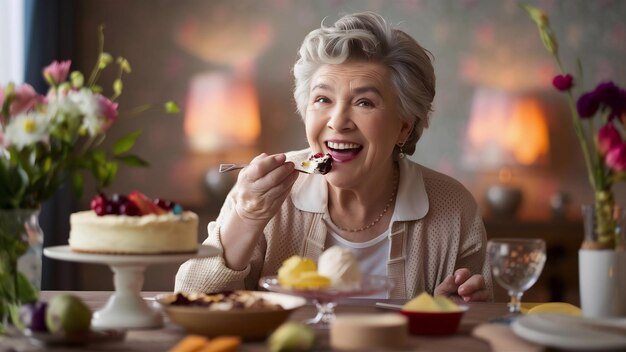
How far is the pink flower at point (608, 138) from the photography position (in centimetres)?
171

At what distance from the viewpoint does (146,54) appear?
16.3 feet

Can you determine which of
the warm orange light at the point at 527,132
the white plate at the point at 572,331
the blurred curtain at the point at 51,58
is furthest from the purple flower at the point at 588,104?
the warm orange light at the point at 527,132

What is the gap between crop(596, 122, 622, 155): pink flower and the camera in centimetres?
171

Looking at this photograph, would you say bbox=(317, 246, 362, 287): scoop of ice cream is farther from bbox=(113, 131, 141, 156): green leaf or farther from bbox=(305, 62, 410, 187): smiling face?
bbox=(305, 62, 410, 187): smiling face

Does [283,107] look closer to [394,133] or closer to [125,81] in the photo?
[125,81]

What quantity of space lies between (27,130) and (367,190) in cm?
135

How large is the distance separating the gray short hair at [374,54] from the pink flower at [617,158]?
109cm

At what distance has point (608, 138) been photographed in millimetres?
1716

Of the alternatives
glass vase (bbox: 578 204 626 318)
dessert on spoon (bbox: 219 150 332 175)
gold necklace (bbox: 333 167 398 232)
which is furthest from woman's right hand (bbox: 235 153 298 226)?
glass vase (bbox: 578 204 626 318)

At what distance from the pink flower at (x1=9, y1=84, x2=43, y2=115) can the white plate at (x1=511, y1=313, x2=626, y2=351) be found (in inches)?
37.4

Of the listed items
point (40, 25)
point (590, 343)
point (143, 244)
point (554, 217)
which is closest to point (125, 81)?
point (40, 25)

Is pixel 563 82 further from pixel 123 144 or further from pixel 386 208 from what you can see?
pixel 386 208

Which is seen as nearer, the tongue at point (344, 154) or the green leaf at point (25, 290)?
the green leaf at point (25, 290)

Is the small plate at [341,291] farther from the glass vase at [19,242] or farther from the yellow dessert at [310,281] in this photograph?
the glass vase at [19,242]
